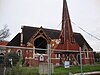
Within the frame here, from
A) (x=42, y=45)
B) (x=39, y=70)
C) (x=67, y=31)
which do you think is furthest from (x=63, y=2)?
(x=39, y=70)

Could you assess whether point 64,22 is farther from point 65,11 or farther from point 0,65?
point 0,65

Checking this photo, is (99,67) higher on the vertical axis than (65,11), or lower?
lower

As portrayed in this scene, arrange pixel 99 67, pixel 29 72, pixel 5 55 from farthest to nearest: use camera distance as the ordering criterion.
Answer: pixel 99 67 → pixel 29 72 → pixel 5 55

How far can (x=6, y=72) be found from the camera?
12.6 feet

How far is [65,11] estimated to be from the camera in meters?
17.0

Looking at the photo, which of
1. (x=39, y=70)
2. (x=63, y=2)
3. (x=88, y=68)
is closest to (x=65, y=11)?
(x=63, y=2)

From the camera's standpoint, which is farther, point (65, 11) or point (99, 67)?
point (65, 11)

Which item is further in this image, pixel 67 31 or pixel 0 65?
pixel 67 31

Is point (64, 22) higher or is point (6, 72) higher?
point (64, 22)

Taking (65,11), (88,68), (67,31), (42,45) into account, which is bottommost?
(88,68)

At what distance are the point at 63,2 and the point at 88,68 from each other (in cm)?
982

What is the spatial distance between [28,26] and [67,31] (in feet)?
9.98

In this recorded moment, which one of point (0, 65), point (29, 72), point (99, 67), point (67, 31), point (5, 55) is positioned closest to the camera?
point (0, 65)

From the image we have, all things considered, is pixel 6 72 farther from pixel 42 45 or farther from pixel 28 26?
pixel 28 26
